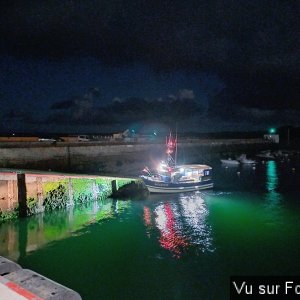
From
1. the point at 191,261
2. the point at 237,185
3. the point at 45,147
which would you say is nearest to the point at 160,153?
the point at 237,185

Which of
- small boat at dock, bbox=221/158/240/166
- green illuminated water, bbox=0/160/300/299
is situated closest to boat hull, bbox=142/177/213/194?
green illuminated water, bbox=0/160/300/299

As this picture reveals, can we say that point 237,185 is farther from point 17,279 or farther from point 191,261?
point 17,279

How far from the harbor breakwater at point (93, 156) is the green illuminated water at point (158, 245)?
16.2 meters

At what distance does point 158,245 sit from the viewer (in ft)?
72.3

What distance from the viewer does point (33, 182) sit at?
28469 mm

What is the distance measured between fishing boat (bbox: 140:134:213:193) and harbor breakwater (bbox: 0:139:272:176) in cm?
1280

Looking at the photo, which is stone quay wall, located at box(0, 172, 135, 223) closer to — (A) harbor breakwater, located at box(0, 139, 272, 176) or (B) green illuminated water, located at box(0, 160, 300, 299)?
(B) green illuminated water, located at box(0, 160, 300, 299)

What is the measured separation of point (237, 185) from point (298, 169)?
90.8 ft

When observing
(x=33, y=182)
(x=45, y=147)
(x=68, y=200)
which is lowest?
(x=68, y=200)

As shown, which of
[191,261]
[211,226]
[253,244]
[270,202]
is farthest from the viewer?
[270,202]

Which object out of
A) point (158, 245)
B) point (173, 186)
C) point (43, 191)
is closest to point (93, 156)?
point (173, 186)

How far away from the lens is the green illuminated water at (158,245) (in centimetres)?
1652

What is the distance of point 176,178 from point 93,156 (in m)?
18.7

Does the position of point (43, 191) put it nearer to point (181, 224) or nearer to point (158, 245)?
point (181, 224)
